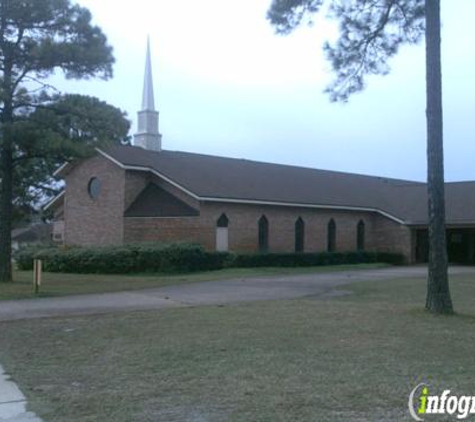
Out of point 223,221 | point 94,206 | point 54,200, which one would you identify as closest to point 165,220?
point 223,221

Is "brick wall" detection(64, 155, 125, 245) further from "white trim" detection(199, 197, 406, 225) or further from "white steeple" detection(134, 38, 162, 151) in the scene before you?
"white trim" detection(199, 197, 406, 225)

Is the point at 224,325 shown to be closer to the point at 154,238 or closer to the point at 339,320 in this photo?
the point at 339,320

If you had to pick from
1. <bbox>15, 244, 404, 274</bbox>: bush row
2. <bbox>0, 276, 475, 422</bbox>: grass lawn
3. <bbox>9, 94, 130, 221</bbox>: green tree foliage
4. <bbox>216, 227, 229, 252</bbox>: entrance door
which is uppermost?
<bbox>9, 94, 130, 221</bbox>: green tree foliage

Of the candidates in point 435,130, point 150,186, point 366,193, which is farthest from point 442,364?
point 366,193

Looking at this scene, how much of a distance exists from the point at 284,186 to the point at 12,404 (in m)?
33.8

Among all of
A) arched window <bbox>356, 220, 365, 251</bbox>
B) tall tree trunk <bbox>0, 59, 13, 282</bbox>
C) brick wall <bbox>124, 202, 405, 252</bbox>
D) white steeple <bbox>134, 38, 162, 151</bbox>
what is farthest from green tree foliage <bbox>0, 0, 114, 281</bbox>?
arched window <bbox>356, 220, 365, 251</bbox>

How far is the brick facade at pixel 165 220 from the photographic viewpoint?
3391cm

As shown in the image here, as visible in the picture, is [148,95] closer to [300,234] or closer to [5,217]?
[300,234]

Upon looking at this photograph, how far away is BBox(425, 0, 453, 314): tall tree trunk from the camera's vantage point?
537 inches

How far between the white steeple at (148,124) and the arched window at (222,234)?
858 cm

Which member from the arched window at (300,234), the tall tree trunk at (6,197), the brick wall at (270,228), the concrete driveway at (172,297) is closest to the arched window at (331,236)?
the brick wall at (270,228)

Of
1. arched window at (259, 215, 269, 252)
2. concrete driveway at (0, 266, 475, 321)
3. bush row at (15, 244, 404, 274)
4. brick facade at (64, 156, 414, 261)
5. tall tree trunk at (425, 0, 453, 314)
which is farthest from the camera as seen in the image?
arched window at (259, 215, 269, 252)

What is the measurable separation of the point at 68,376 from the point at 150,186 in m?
27.9

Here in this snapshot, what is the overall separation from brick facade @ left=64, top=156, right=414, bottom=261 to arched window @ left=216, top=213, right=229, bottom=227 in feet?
0.66
